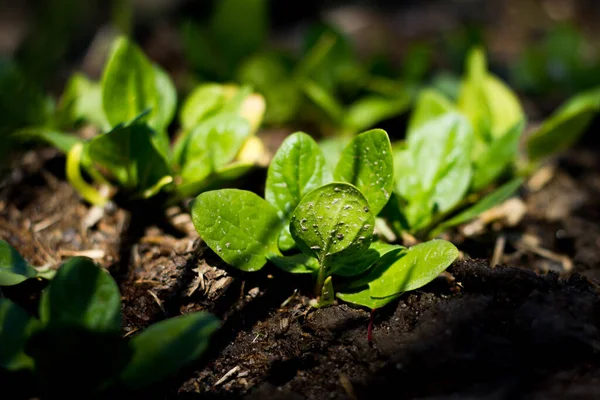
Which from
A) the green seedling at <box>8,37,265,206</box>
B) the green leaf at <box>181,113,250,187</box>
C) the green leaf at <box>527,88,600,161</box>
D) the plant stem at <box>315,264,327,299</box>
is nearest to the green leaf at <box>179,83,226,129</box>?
the green seedling at <box>8,37,265,206</box>

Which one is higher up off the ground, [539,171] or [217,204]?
[217,204]

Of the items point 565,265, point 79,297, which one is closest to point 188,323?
point 79,297

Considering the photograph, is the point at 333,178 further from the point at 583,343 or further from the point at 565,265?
the point at 565,265

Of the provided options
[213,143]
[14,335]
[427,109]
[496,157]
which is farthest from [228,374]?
[427,109]

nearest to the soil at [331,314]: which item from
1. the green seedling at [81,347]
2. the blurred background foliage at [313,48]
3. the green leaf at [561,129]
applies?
the green seedling at [81,347]

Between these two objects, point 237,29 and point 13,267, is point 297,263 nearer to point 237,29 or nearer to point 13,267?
point 13,267

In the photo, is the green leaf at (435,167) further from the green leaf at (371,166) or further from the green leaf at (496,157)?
the green leaf at (371,166)
